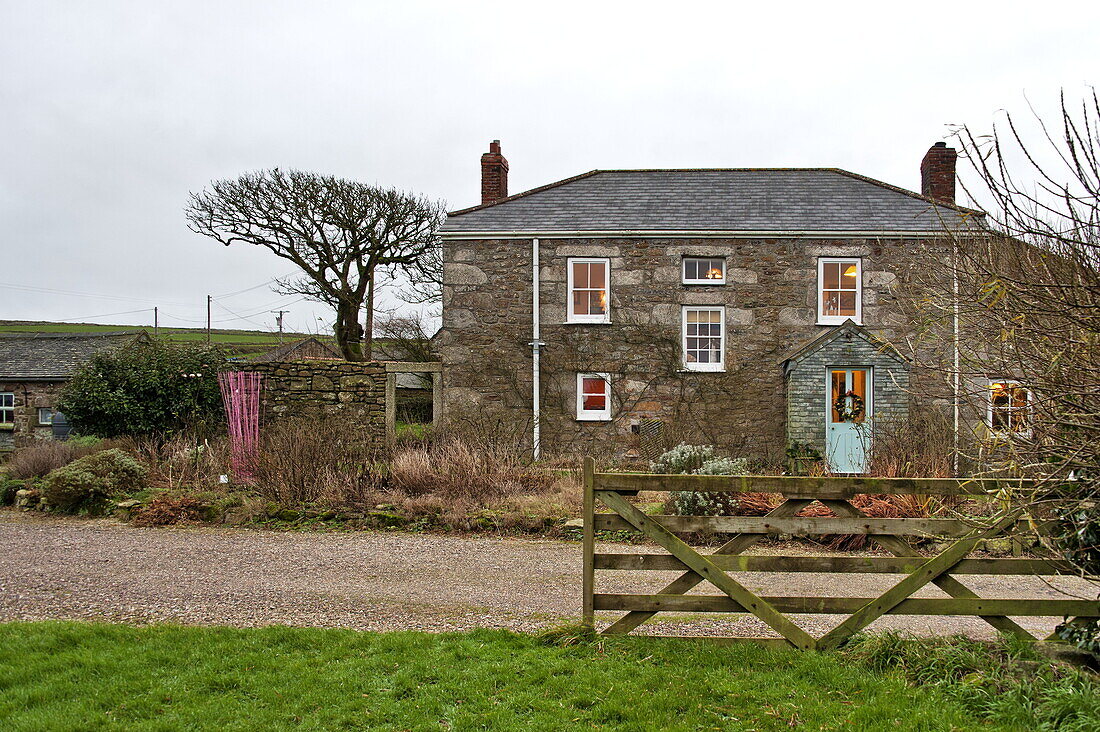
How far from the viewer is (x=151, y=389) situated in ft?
48.2

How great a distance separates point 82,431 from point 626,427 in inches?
456

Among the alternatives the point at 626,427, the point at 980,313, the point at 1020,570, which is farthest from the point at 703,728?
the point at 626,427

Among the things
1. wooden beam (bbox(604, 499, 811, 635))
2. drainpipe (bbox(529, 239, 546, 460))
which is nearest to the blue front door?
drainpipe (bbox(529, 239, 546, 460))

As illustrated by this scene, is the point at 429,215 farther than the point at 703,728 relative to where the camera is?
Yes

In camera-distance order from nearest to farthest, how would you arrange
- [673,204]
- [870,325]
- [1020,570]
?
[1020,570] → [870,325] → [673,204]

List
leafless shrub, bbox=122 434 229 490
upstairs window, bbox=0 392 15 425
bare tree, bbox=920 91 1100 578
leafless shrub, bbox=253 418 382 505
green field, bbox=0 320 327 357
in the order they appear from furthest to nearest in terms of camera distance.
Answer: green field, bbox=0 320 327 357, upstairs window, bbox=0 392 15 425, leafless shrub, bbox=122 434 229 490, leafless shrub, bbox=253 418 382 505, bare tree, bbox=920 91 1100 578

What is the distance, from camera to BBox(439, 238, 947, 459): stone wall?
629 inches

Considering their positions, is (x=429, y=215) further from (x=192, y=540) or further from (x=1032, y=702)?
(x=1032, y=702)

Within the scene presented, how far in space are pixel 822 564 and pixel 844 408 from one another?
36.1 ft

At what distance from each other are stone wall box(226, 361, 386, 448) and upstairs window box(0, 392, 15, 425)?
44.4ft

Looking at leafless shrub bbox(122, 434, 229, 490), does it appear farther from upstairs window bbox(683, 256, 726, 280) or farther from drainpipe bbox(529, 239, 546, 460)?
upstairs window bbox(683, 256, 726, 280)

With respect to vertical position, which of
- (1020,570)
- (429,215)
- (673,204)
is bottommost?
(1020,570)

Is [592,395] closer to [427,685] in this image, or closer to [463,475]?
[463,475]

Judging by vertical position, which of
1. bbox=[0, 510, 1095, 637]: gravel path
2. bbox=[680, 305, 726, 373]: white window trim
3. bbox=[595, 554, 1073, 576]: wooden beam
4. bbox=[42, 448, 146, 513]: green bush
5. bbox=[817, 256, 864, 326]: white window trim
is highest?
bbox=[817, 256, 864, 326]: white window trim
